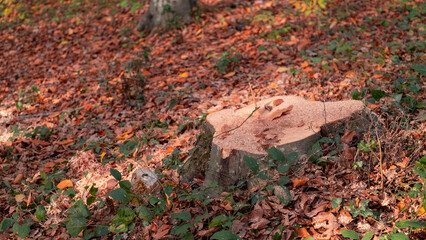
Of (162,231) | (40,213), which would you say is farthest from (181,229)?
(40,213)

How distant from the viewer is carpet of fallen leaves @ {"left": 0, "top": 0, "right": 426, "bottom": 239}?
2.79 m

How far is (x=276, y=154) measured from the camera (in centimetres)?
278

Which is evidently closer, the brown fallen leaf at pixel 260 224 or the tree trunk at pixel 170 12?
the brown fallen leaf at pixel 260 224

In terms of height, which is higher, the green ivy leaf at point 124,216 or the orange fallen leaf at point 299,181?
the green ivy leaf at point 124,216

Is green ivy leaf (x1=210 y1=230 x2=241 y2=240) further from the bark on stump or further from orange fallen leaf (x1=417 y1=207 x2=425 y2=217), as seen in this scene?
orange fallen leaf (x1=417 y1=207 x2=425 y2=217)

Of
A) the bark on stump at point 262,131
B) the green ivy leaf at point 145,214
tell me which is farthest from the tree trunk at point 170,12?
the green ivy leaf at point 145,214

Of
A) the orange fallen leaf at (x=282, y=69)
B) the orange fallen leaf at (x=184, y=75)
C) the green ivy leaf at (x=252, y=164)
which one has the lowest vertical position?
the orange fallen leaf at (x=282, y=69)

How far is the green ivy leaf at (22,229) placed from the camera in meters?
3.06

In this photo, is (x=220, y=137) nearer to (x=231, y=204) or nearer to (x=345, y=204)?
(x=231, y=204)

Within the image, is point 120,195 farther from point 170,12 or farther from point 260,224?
point 170,12

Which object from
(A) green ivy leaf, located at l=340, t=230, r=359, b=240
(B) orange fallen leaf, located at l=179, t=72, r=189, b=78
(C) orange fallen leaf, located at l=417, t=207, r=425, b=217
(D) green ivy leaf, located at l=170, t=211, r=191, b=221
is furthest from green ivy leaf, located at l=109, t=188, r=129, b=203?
(B) orange fallen leaf, located at l=179, t=72, r=189, b=78

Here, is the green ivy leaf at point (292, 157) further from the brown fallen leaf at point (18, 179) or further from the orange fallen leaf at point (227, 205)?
the brown fallen leaf at point (18, 179)

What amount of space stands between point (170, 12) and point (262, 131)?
5.09 metres

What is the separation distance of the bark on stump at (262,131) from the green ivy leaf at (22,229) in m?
1.35
